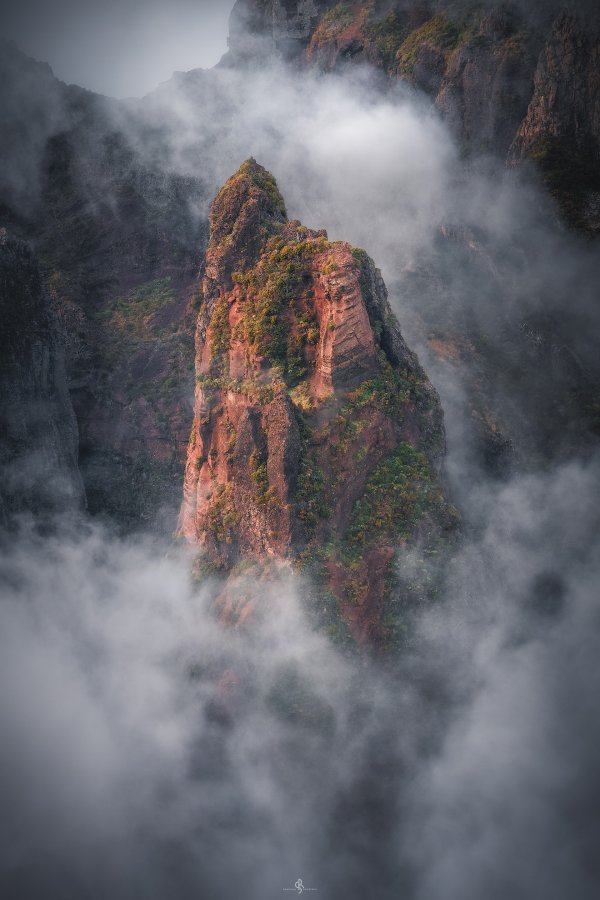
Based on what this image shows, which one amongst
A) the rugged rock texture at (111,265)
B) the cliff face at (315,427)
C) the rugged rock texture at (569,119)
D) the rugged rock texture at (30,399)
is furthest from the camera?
the rugged rock texture at (111,265)

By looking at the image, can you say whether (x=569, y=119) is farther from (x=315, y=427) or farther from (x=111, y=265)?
(x=111, y=265)

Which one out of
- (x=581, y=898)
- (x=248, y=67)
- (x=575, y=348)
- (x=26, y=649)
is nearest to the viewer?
(x=581, y=898)

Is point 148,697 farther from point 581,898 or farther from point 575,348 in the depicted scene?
point 575,348

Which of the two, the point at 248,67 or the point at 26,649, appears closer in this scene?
the point at 26,649

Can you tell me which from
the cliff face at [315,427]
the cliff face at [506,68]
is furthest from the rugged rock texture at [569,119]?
the cliff face at [315,427]

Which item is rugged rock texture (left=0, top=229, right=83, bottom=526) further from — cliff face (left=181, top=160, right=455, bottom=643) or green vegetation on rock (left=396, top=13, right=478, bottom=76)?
green vegetation on rock (left=396, top=13, right=478, bottom=76)

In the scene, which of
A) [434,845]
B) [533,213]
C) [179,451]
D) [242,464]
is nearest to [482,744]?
[434,845]

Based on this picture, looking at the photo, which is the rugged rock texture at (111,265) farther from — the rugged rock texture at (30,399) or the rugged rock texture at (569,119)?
the rugged rock texture at (569,119)
